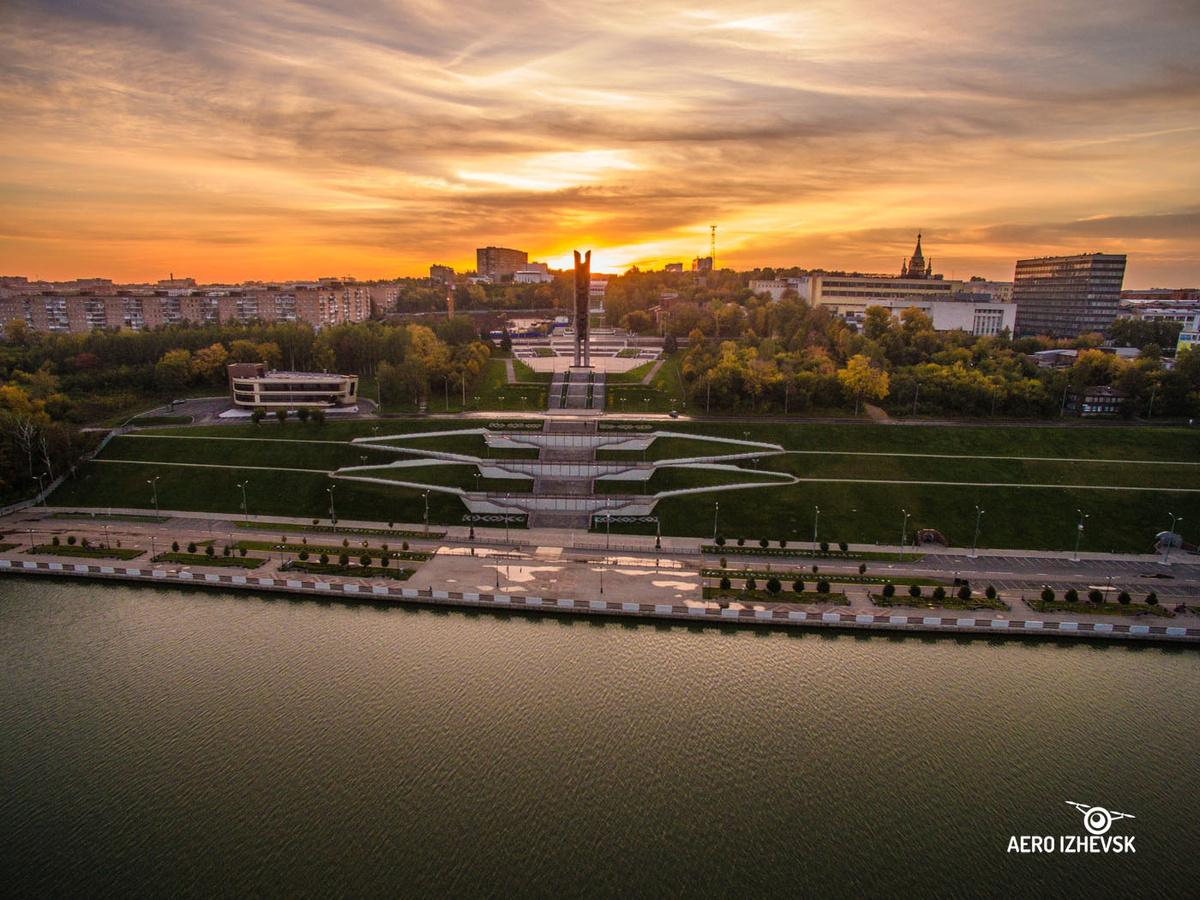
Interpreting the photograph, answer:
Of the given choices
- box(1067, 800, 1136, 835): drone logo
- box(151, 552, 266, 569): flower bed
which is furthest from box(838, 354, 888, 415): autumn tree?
box(151, 552, 266, 569): flower bed

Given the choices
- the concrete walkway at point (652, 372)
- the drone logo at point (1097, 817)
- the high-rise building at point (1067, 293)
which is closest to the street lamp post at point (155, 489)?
the concrete walkway at point (652, 372)

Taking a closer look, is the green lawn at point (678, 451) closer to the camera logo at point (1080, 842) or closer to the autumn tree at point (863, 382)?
the autumn tree at point (863, 382)

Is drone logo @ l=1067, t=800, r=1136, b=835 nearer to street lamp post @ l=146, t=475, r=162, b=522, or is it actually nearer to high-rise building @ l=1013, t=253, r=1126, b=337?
street lamp post @ l=146, t=475, r=162, b=522

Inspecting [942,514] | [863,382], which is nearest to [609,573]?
[942,514]

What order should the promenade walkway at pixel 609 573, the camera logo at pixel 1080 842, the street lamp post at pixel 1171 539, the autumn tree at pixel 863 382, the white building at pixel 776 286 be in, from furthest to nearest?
1. the white building at pixel 776 286
2. the autumn tree at pixel 863 382
3. the street lamp post at pixel 1171 539
4. the promenade walkway at pixel 609 573
5. the camera logo at pixel 1080 842

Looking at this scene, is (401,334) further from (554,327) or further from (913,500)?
(913,500)

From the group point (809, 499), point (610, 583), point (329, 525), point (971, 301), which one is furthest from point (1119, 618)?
point (971, 301)

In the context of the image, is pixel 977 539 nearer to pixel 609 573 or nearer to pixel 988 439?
pixel 988 439
